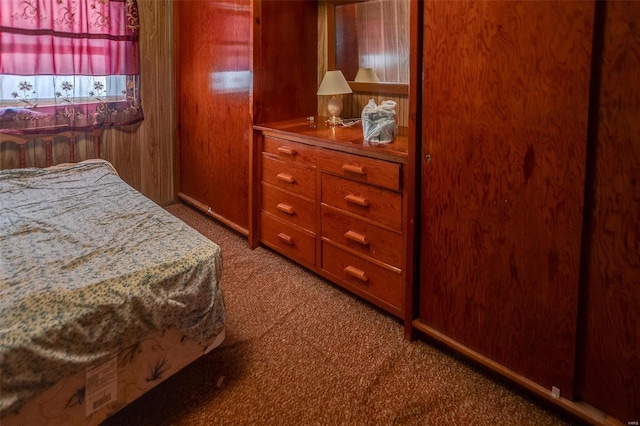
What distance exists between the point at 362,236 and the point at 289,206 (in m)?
0.62

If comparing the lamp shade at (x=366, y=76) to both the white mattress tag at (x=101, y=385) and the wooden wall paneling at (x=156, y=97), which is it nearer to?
the wooden wall paneling at (x=156, y=97)

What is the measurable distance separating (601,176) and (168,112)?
10.6 feet

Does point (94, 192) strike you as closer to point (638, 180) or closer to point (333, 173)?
point (333, 173)

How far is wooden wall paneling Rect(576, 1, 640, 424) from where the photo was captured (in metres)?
1.29

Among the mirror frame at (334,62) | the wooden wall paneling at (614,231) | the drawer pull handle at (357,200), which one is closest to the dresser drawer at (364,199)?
the drawer pull handle at (357,200)

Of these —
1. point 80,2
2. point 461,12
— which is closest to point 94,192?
point 80,2

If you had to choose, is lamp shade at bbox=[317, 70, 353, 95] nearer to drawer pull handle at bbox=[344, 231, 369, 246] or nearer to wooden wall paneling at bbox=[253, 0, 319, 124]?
wooden wall paneling at bbox=[253, 0, 319, 124]

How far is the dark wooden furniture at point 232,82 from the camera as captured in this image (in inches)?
112

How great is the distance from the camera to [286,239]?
278cm


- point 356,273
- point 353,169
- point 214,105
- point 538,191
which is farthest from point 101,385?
point 214,105

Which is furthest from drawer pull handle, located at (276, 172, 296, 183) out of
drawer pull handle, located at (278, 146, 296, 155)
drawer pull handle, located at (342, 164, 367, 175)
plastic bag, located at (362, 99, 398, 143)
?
plastic bag, located at (362, 99, 398, 143)

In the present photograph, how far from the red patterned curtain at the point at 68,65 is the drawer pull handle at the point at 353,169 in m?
2.03

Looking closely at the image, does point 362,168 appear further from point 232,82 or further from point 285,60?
point 232,82

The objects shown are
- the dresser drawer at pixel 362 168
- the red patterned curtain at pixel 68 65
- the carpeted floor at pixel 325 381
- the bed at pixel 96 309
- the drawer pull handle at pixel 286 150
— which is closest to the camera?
the bed at pixel 96 309
